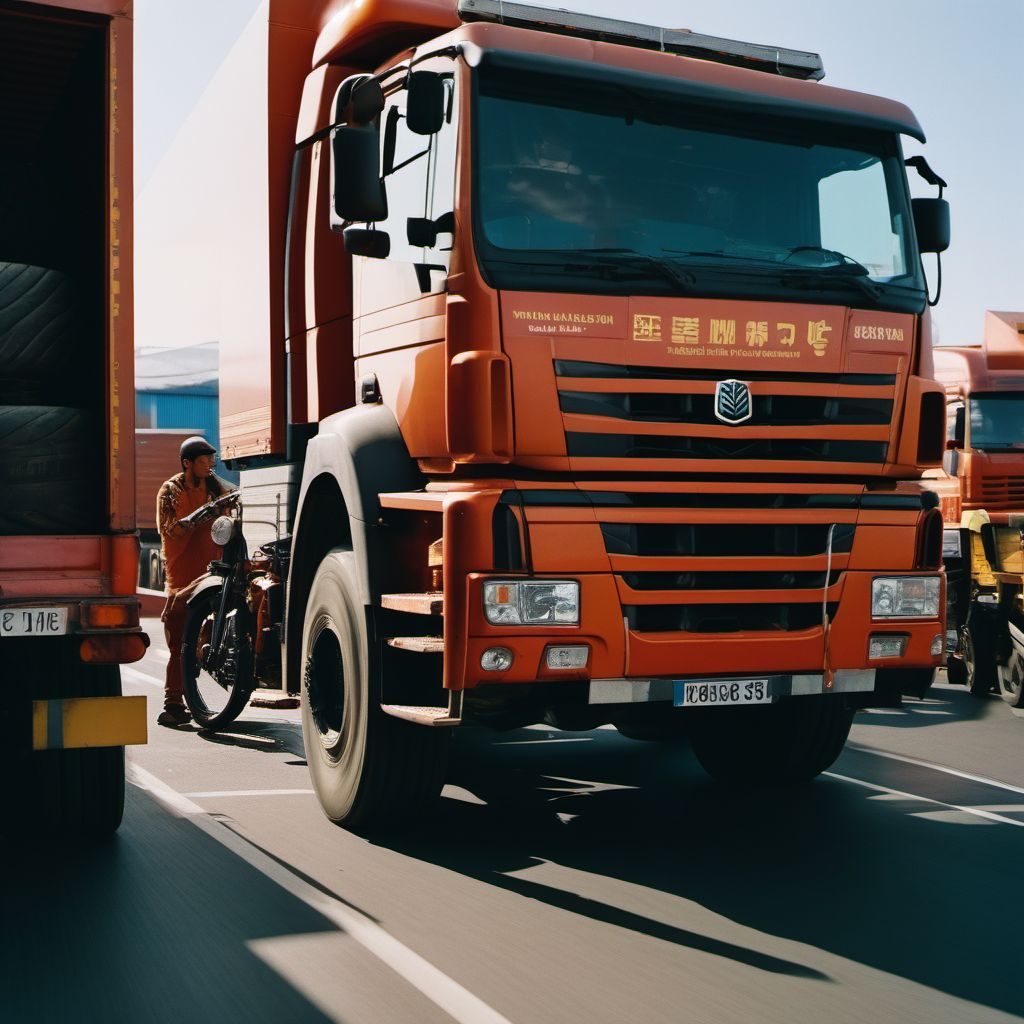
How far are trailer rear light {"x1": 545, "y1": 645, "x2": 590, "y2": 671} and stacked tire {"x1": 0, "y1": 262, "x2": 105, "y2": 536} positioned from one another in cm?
189

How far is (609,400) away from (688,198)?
105cm

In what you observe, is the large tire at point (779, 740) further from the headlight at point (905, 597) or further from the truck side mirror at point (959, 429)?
→ the truck side mirror at point (959, 429)

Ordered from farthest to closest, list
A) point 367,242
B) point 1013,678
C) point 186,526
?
point 1013,678 → point 186,526 → point 367,242

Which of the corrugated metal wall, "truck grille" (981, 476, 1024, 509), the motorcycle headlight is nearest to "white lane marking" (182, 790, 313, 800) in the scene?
the motorcycle headlight

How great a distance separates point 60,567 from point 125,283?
1134mm

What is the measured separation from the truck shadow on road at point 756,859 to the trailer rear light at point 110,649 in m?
1.54

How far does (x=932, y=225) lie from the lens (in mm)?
7184

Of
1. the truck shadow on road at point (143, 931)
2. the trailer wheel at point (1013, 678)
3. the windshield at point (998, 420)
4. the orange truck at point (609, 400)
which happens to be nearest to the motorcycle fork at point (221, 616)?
the orange truck at point (609, 400)

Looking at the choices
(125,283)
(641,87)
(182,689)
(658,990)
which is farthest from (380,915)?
(182,689)

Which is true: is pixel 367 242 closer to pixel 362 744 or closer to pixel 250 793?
pixel 362 744

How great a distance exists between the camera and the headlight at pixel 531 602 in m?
5.78

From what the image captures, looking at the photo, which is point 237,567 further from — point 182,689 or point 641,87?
point 641,87

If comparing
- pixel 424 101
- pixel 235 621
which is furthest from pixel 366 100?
pixel 235 621

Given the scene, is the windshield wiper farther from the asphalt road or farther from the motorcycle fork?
the motorcycle fork
